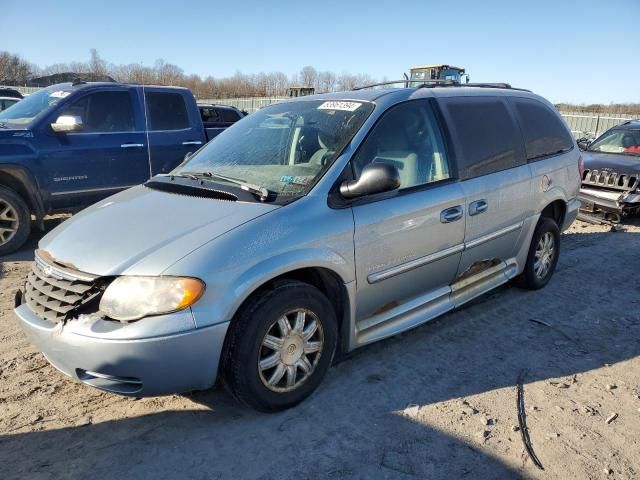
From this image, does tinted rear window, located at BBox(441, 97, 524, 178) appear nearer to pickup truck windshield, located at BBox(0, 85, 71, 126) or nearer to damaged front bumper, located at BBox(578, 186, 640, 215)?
damaged front bumper, located at BBox(578, 186, 640, 215)

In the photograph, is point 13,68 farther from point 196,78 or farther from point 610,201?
point 610,201

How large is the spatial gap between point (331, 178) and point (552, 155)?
2.84 meters

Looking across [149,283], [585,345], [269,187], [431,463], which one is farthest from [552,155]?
[149,283]

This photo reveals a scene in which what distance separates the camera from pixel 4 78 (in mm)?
48844

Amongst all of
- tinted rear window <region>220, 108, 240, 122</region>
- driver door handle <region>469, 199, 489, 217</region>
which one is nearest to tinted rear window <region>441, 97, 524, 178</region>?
driver door handle <region>469, 199, 489, 217</region>

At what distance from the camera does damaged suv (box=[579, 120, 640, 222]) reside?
7930mm

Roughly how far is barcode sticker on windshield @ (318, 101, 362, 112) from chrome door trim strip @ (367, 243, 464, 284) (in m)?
1.13

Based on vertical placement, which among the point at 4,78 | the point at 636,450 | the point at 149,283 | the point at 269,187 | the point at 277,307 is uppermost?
the point at 4,78

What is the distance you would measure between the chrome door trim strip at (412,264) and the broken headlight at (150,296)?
3.92 ft

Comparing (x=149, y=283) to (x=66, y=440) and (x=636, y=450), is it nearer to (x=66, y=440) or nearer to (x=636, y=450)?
(x=66, y=440)

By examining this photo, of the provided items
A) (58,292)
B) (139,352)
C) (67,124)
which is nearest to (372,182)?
(139,352)

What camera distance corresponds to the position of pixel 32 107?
21.6ft

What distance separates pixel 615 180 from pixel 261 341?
7510 mm

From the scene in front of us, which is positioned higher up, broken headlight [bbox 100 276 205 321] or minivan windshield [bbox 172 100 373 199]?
minivan windshield [bbox 172 100 373 199]
